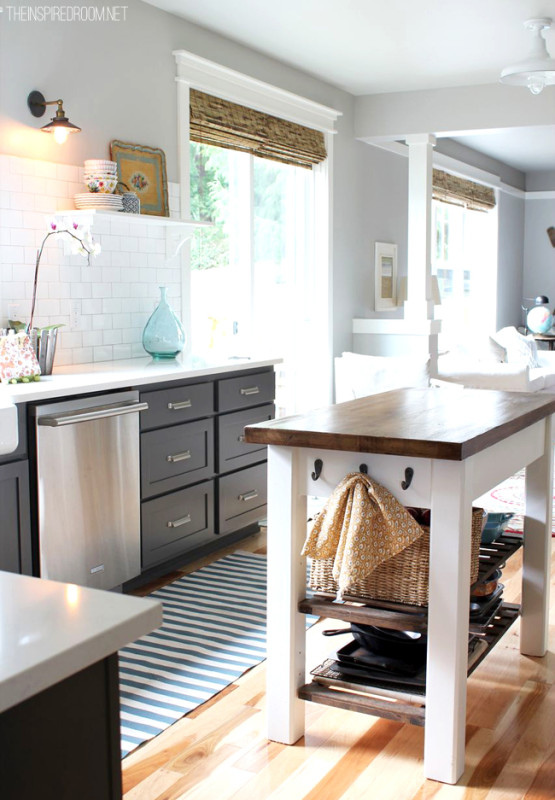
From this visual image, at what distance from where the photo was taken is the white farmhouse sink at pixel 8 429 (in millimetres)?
2584

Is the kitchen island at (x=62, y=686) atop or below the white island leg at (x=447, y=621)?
atop

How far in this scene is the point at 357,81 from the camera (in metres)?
6.31

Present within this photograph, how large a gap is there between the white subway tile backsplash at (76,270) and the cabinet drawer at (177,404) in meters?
0.65

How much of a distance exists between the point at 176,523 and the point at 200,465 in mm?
297

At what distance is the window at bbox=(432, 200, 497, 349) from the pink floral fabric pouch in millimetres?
6156

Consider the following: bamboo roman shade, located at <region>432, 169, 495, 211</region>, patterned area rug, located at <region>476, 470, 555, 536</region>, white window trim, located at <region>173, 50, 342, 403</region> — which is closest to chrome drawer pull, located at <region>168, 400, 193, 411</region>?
white window trim, located at <region>173, 50, 342, 403</region>

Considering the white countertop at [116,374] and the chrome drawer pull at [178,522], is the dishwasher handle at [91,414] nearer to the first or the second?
the white countertop at [116,374]

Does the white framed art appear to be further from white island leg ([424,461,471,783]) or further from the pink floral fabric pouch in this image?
white island leg ([424,461,471,783])

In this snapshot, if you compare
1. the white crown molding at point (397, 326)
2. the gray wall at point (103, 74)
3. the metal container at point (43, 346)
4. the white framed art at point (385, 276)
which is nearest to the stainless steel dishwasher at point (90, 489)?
the metal container at point (43, 346)

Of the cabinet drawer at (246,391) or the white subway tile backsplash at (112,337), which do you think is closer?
the cabinet drawer at (246,391)

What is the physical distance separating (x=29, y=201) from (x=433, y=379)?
123 inches

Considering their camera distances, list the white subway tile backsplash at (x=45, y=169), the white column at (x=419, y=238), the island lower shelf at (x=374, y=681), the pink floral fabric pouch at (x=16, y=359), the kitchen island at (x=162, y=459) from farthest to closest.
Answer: the white column at (x=419, y=238) → the white subway tile backsplash at (x=45, y=169) → the pink floral fabric pouch at (x=16, y=359) → the kitchen island at (x=162, y=459) → the island lower shelf at (x=374, y=681)

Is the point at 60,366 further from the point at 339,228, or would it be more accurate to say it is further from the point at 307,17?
the point at 339,228

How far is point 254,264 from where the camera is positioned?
5.74 meters
